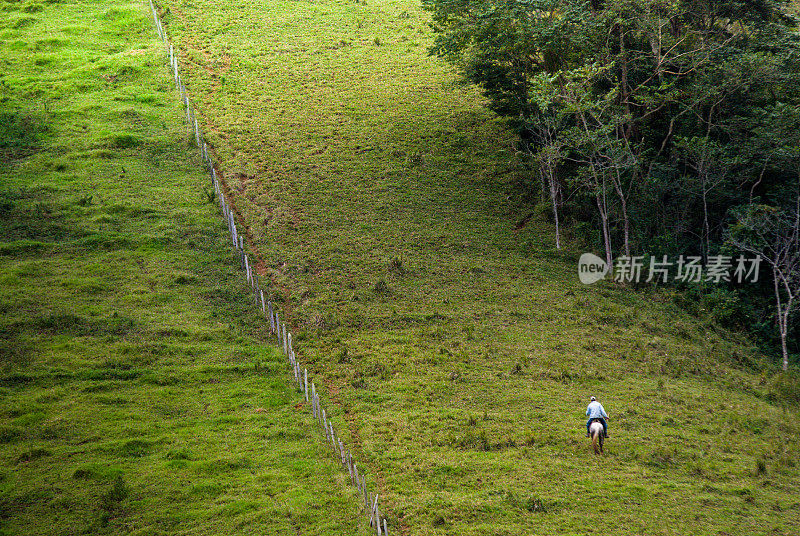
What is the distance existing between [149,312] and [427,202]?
1516 centimetres

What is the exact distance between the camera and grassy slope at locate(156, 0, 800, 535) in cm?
1667

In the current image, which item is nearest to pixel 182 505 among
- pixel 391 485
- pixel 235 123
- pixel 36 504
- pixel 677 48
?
pixel 36 504

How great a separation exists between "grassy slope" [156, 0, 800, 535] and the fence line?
70 centimetres

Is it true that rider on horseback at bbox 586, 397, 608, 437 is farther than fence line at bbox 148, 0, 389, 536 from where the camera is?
Yes

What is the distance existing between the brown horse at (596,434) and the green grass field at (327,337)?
0.42 m

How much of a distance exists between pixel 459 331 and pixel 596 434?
25.6ft

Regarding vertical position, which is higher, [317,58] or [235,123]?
[317,58]

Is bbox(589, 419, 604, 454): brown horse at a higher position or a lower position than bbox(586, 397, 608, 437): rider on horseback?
lower

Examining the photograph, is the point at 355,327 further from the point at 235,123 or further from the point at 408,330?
the point at 235,123

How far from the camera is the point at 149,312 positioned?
76.2ft
